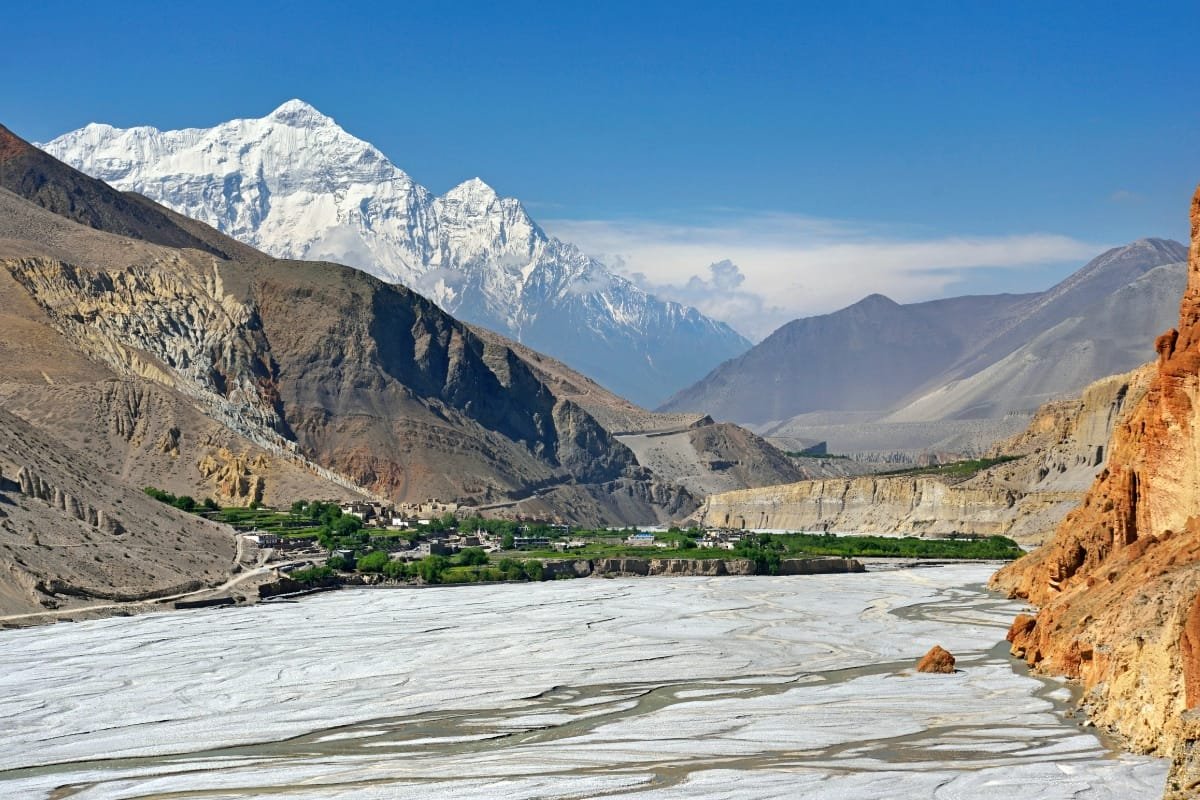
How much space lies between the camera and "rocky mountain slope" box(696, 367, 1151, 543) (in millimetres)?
160375

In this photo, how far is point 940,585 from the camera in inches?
4461

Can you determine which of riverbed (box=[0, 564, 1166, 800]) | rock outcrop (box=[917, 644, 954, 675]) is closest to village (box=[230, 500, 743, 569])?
riverbed (box=[0, 564, 1166, 800])

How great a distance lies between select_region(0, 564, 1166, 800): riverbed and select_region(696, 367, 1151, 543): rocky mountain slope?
73.5 m

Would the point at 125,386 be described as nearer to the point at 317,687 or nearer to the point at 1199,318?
the point at 317,687

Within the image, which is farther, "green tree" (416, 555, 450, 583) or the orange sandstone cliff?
"green tree" (416, 555, 450, 583)

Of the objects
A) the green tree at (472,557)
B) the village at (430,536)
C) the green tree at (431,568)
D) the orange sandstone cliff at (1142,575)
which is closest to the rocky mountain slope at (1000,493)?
the village at (430,536)

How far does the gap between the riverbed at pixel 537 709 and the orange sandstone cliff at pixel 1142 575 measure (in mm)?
1585

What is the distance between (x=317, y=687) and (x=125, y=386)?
108049 millimetres

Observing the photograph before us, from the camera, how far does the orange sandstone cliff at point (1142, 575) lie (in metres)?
43.0

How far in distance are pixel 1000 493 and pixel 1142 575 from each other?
373 feet

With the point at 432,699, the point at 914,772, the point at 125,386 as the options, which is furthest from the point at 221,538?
the point at 914,772

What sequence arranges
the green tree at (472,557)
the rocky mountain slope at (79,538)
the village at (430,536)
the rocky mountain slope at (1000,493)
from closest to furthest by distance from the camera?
the rocky mountain slope at (79,538) → the village at (430,536) → the green tree at (472,557) → the rocky mountain slope at (1000,493)

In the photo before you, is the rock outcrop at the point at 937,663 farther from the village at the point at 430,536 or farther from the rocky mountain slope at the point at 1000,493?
the rocky mountain slope at the point at 1000,493

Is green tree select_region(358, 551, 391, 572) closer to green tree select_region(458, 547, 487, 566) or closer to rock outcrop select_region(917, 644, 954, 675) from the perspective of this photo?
green tree select_region(458, 547, 487, 566)
